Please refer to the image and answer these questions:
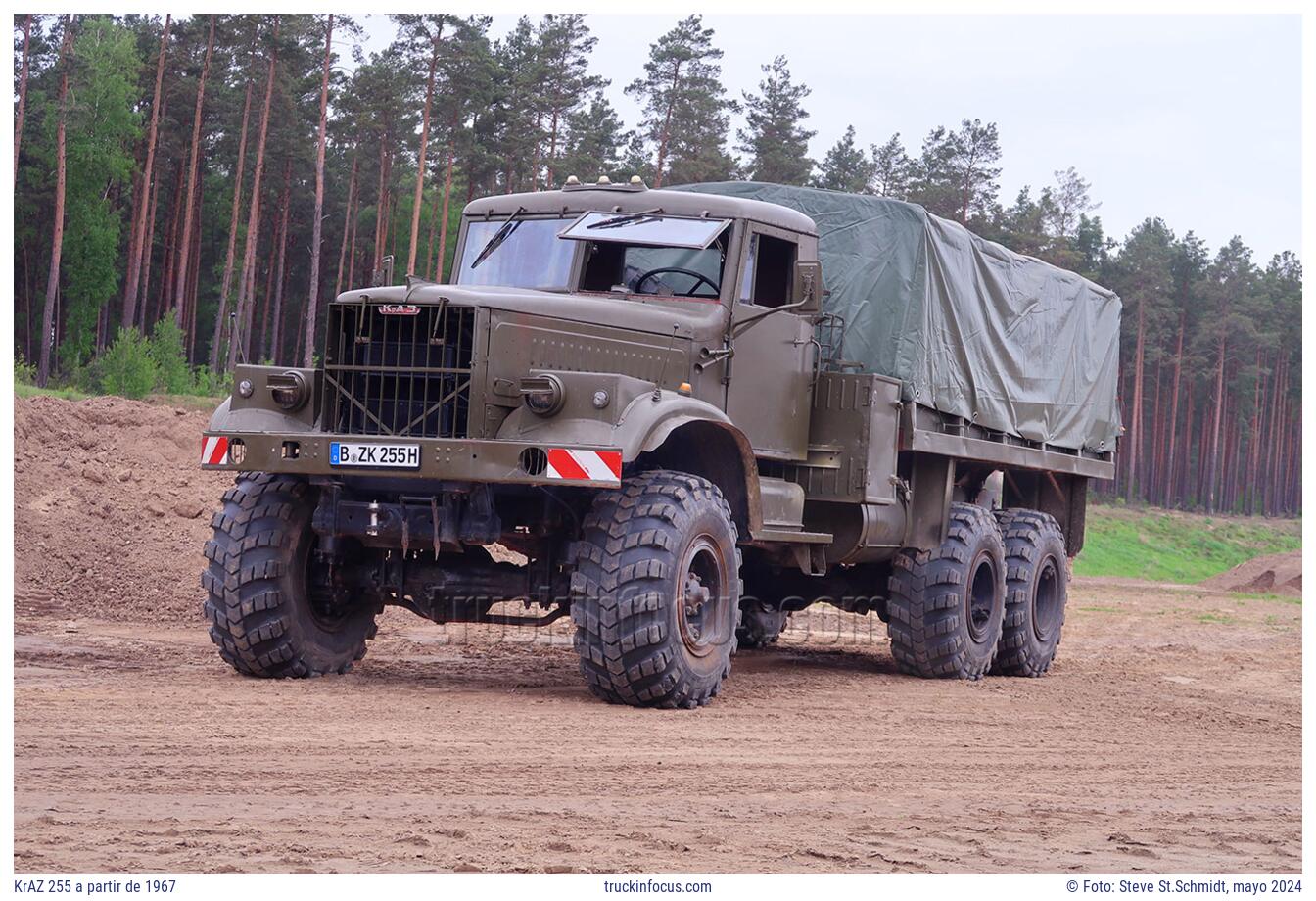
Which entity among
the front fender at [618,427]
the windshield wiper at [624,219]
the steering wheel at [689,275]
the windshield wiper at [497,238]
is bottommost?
the front fender at [618,427]

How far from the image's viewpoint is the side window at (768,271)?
10.8 m

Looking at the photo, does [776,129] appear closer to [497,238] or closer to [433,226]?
[433,226]

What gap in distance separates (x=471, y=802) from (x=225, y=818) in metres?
0.97

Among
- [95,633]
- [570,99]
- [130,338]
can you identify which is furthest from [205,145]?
[95,633]

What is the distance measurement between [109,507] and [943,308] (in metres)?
11.6

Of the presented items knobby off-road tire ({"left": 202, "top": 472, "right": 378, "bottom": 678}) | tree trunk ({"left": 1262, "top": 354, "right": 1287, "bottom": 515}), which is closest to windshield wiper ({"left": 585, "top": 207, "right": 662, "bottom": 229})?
knobby off-road tire ({"left": 202, "top": 472, "right": 378, "bottom": 678})

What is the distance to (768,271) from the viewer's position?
35.9ft

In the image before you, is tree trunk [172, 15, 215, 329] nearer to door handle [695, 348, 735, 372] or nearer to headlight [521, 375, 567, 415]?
door handle [695, 348, 735, 372]

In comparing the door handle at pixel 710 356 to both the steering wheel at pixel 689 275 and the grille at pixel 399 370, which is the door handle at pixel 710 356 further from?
the grille at pixel 399 370

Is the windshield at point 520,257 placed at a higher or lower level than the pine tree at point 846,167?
lower

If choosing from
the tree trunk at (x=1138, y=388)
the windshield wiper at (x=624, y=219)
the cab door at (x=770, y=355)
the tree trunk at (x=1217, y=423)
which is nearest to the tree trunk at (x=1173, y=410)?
the tree trunk at (x=1217, y=423)

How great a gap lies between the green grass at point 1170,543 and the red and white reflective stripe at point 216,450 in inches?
1328

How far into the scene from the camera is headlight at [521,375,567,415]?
8.84 meters

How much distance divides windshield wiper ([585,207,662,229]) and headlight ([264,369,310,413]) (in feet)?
7.36
